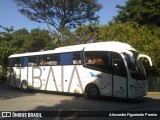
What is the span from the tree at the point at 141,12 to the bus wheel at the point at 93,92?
1608 cm

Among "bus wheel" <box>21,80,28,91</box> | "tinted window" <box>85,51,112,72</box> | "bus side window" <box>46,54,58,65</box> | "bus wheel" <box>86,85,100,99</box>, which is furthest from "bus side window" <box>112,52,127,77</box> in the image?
"bus wheel" <box>21,80,28,91</box>

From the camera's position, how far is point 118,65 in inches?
655

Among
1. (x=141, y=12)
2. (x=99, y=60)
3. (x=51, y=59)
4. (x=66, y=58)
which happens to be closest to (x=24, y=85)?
(x=51, y=59)

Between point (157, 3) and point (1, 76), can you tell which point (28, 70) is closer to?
point (1, 76)

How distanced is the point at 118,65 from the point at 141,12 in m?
17.4

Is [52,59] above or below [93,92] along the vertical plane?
above

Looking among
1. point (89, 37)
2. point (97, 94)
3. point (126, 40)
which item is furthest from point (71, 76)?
point (89, 37)

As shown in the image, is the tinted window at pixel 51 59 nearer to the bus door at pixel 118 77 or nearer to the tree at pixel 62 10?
the bus door at pixel 118 77

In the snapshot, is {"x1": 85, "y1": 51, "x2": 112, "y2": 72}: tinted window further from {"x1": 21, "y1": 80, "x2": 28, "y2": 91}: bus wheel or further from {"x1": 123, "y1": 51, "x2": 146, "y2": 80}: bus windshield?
{"x1": 21, "y1": 80, "x2": 28, "y2": 91}: bus wheel

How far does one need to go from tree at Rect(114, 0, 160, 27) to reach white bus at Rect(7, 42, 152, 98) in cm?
1462

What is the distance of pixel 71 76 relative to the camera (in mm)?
19125

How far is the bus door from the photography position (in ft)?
53.7

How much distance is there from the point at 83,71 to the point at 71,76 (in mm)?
1145

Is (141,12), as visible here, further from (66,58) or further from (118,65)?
(118,65)
